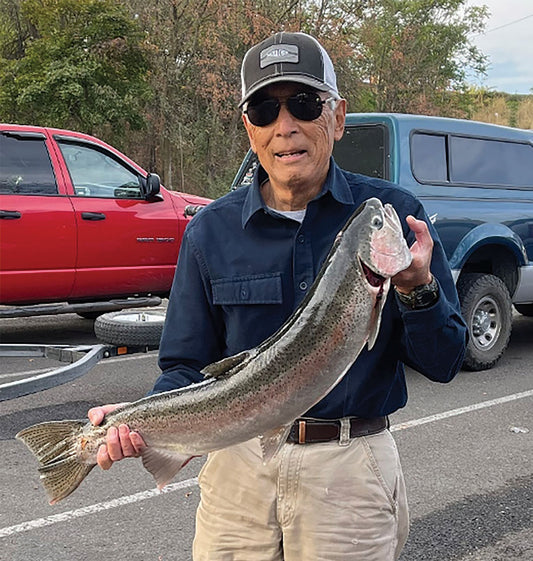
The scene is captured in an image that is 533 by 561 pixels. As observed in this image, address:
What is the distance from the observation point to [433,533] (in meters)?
3.79

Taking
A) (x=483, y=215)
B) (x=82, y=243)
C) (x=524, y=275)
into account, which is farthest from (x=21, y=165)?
(x=524, y=275)

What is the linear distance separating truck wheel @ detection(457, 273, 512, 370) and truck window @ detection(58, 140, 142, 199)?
3566 millimetres

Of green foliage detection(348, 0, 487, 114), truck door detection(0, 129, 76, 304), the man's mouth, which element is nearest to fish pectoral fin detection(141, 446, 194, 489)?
the man's mouth

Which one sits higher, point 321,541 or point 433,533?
point 321,541

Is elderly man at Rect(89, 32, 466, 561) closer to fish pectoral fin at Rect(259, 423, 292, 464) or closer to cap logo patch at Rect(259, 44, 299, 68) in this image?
cap logo patch at Rect(259, 44, 299, 68)

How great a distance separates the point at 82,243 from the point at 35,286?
626 mm

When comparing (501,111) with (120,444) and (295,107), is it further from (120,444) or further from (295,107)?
(120,444)

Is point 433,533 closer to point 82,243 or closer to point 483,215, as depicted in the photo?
point 483,215

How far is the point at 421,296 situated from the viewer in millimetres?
1768

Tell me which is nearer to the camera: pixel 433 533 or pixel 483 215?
pixel 433 533

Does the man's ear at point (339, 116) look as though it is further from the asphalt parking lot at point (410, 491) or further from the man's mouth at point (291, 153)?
the asphalt parking lot at point (410, 491)

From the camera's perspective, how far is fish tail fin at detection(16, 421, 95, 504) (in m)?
1.93

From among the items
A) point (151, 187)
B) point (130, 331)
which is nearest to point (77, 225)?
point (151, 187)

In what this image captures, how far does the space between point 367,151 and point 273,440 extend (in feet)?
17.4
